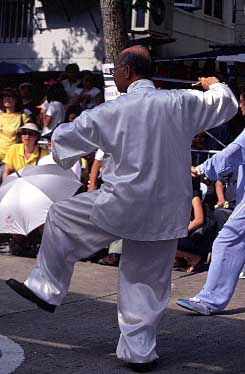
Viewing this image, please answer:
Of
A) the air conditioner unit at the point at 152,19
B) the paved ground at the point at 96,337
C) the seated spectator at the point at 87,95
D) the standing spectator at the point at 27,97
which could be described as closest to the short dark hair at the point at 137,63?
the paved ground at the point at 96,337

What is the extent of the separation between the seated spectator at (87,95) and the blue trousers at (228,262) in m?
5.78

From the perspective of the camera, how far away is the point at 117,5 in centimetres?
1015

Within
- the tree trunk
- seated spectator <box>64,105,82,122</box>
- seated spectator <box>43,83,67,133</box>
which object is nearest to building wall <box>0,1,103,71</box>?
seated spectator <box>43,83,67,133</box>

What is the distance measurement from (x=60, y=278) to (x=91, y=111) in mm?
1047

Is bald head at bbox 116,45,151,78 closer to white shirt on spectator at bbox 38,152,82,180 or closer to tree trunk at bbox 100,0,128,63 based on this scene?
white shirt on spectator at bbox 38,152,82,180

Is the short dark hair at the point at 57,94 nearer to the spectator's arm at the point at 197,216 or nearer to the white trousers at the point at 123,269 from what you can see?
the spectator's arm at the point at 197,216

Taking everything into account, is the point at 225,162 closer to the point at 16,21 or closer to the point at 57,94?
the point at 57,94

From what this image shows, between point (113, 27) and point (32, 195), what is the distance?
2357 millimetres

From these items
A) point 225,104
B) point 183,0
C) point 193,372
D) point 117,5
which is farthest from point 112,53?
point 183,0

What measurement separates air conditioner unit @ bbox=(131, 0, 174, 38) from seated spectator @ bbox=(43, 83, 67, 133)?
447 centimetres

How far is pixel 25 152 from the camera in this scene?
10.3 m

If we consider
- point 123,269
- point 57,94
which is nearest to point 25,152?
point 57,94

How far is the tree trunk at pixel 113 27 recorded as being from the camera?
1016cm

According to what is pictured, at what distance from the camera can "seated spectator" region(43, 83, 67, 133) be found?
12.4m
